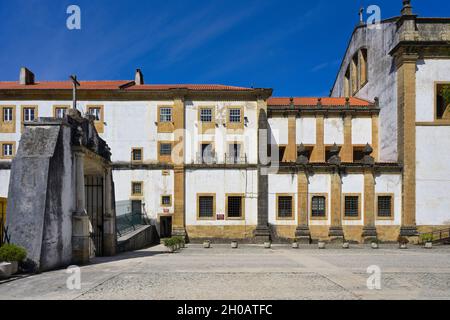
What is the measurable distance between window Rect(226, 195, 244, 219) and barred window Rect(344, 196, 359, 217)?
8.57 m

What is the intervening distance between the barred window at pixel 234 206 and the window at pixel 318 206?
19.5ft

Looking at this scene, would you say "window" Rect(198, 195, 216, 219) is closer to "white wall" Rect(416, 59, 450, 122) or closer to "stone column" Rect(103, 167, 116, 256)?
"stone column" Rect(103, 167, 116, 256)

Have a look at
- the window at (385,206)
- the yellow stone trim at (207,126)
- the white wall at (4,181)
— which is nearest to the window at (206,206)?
the yellow stone trim at (207,126)

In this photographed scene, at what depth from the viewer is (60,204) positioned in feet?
44.8

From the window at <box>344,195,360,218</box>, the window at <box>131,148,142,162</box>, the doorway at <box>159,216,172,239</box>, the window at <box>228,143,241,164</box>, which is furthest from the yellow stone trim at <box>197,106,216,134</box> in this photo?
the window at <box>344,195,360,218</box>

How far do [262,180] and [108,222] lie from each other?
15.0 meters

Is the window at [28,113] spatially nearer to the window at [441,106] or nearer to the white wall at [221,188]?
the white wall at [221,188]

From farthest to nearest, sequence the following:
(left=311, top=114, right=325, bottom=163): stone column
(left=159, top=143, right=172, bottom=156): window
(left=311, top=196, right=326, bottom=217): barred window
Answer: (left=311, top=114, right=325, bottom=163): stone column < (left=159, top=143, right=172, bottom=156): window < (left=311, top=196, right=326, bottom=217): barred window

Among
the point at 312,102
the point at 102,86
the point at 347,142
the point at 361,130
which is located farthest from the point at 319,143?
the point at 102,86

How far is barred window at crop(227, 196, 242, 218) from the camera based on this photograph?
30.9 meters

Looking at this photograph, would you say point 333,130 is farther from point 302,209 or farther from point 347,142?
point 302,209

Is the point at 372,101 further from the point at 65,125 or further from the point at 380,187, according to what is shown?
the point at 65,125
